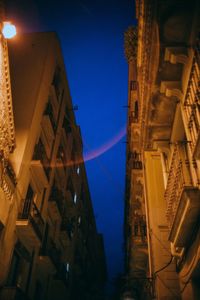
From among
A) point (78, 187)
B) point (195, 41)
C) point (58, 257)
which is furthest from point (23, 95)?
point (78, 187)

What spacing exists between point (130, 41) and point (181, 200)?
991cm

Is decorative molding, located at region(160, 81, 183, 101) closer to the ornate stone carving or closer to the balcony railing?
the balcony railing

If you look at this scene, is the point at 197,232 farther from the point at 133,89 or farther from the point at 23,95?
the point at 133,89

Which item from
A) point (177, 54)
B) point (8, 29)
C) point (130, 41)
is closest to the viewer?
point (177, 54)

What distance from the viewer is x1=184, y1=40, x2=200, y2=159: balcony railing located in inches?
279

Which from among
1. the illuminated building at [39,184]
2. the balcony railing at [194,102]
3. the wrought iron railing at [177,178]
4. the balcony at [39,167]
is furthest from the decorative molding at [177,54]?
the balcony at [39,167]

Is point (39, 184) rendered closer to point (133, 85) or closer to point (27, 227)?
point (27, 227)

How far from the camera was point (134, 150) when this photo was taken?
20.6 m

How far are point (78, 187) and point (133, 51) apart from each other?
59.4 feet

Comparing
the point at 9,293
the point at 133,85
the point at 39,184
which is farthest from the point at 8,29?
the point at 133,85

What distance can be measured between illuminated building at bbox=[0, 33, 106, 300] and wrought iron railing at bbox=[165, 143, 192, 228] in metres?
6.04

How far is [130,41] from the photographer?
14.4 meters

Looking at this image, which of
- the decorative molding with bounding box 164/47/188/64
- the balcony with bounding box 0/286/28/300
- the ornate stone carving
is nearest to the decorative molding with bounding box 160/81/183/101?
the decorative molding with bounding box 164/47/188/64

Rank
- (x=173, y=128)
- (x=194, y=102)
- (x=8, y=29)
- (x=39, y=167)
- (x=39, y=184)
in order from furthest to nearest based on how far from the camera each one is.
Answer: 1. (x=39, y=184)
2. (x=39, y=167)
3. (x=173, y=128)
4. (x=8, y=29)
5. (x=194, y=102)
